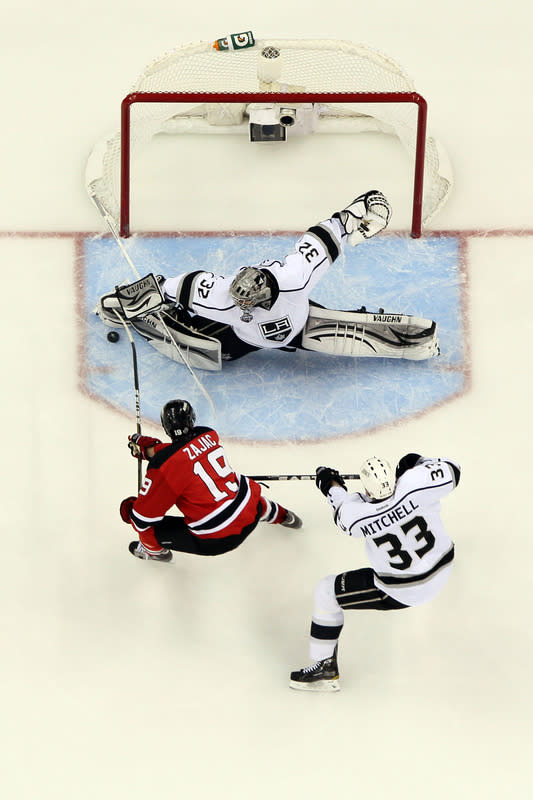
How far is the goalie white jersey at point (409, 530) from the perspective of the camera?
640cm

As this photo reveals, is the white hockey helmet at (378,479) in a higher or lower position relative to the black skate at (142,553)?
higher

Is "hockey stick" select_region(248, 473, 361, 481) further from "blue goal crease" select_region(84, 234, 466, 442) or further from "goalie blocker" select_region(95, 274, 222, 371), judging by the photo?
"goalie blocker" select_region(95, 274, 222, 371)

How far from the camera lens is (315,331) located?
750cm

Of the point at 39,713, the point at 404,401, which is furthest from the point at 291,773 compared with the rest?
the point at 404,401

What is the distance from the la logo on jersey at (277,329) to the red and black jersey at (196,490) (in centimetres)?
77

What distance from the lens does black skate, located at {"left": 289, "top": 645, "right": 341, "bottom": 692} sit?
22.4 ft

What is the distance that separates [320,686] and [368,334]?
171cm

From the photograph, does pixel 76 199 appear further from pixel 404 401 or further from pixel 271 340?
pixel 404 401

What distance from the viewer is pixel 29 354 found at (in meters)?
7.76

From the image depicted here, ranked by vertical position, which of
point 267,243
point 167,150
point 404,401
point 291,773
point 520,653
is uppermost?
point 167,150

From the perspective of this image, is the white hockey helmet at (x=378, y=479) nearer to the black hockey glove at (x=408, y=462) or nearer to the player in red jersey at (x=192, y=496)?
the black hockey glove at (x=408, y=462)

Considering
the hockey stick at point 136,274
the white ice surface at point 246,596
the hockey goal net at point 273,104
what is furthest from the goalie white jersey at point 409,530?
the hockey goal net at point 273,104

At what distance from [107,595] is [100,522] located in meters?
0.37

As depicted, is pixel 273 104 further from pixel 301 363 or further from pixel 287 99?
pixel 301 363
